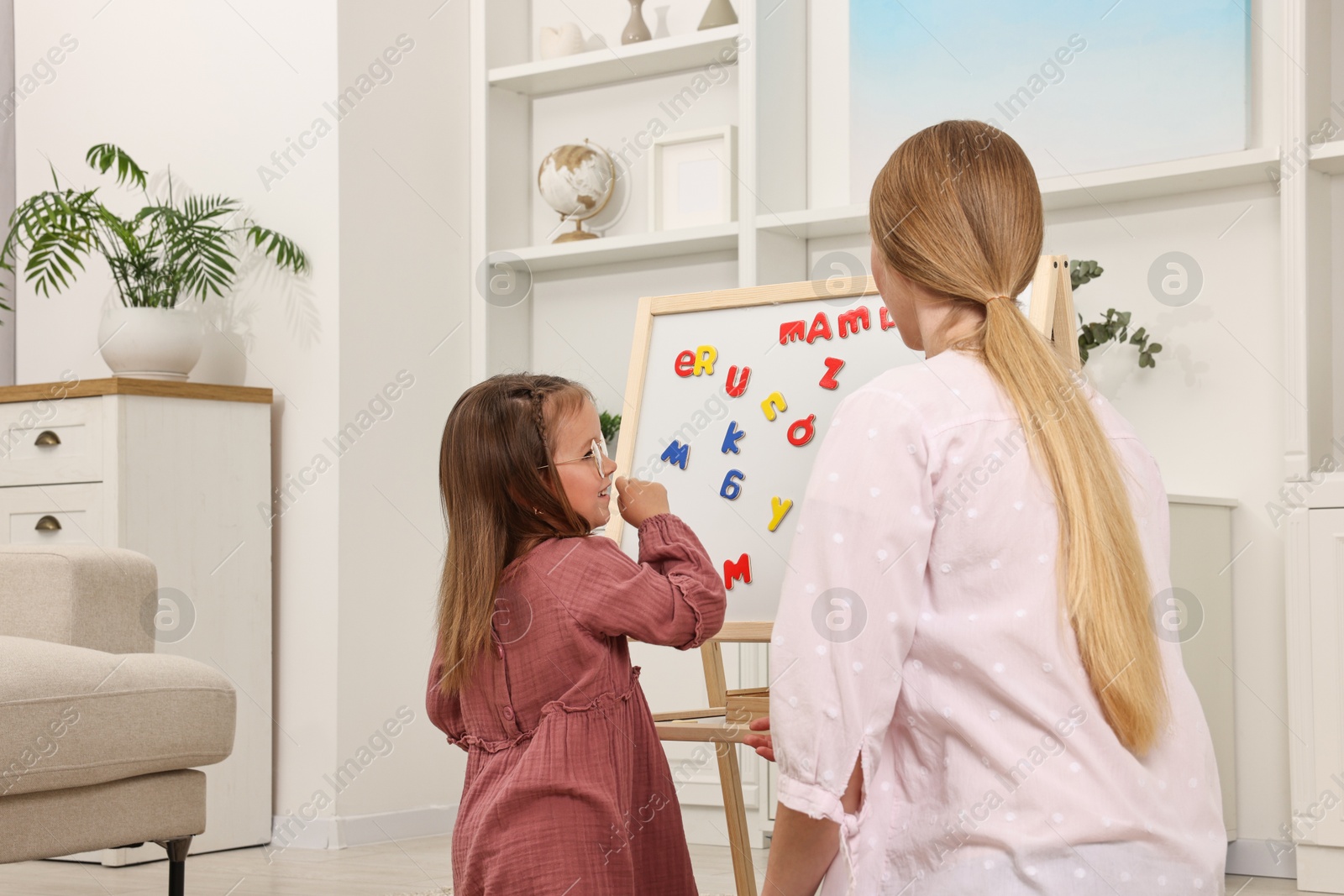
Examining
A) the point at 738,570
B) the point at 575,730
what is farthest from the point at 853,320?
the point at 575,730

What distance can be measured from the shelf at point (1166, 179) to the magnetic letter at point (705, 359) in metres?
1.10

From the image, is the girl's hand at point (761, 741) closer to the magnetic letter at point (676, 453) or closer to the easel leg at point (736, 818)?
the easel leg at point (736, 818)

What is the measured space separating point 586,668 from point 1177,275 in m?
1.98

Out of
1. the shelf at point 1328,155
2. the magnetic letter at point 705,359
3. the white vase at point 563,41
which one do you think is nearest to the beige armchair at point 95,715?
the magnetic letter at point 705,359

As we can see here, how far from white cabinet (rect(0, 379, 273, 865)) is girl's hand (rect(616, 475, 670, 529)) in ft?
5.85

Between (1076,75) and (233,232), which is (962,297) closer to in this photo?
(1076,75)

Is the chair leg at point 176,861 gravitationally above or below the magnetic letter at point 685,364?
below

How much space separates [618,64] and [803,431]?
1.92 m

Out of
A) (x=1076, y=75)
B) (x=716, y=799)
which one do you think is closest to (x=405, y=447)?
(x=716, y=799)

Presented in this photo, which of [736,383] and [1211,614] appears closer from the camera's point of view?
[736,383]

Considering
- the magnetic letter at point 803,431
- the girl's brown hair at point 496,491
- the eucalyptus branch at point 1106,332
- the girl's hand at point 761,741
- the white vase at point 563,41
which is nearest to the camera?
the girl's hand at point 761,741

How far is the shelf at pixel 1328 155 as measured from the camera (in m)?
2.62

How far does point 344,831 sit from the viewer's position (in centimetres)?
314

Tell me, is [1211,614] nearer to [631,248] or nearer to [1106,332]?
[1106,332]
